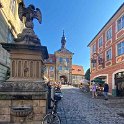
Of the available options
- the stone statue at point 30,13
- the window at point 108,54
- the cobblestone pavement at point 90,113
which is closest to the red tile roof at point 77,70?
the window at point 108,54

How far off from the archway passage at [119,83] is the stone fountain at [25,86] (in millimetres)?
17934

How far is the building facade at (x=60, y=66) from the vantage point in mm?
74531

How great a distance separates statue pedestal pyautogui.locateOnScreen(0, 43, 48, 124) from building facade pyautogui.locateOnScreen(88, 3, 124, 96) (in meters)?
17.2

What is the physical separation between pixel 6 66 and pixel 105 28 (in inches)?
677

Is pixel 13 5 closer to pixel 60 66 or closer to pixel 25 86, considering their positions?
pixel 25 86

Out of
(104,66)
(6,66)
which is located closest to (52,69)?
(104,66)

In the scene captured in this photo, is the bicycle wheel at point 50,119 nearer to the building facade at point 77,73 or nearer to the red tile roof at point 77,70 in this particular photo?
the building facade at point 77,73

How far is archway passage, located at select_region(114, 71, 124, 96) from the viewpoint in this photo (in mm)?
24184

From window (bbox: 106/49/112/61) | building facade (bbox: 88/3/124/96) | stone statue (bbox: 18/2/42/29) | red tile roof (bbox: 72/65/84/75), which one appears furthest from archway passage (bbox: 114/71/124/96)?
red tile roof (bbox: 72/65/84/75)

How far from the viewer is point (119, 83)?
25078mm

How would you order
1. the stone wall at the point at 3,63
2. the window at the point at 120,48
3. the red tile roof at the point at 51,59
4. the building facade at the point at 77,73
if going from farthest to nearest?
the building facade at the point at 77,73 → the red tile roof at the point at 51,59 → the window at the point at 120,48 → the stone wall at the point at 3,63

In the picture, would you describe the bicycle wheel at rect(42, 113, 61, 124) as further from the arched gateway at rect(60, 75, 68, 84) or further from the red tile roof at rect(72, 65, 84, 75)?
the red tile roof at rect(72, 65, 84, 75)

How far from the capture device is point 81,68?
90125 mm

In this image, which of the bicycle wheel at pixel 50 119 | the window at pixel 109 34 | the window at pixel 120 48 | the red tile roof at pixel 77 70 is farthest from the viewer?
the red tile roof at pixel 77 70
